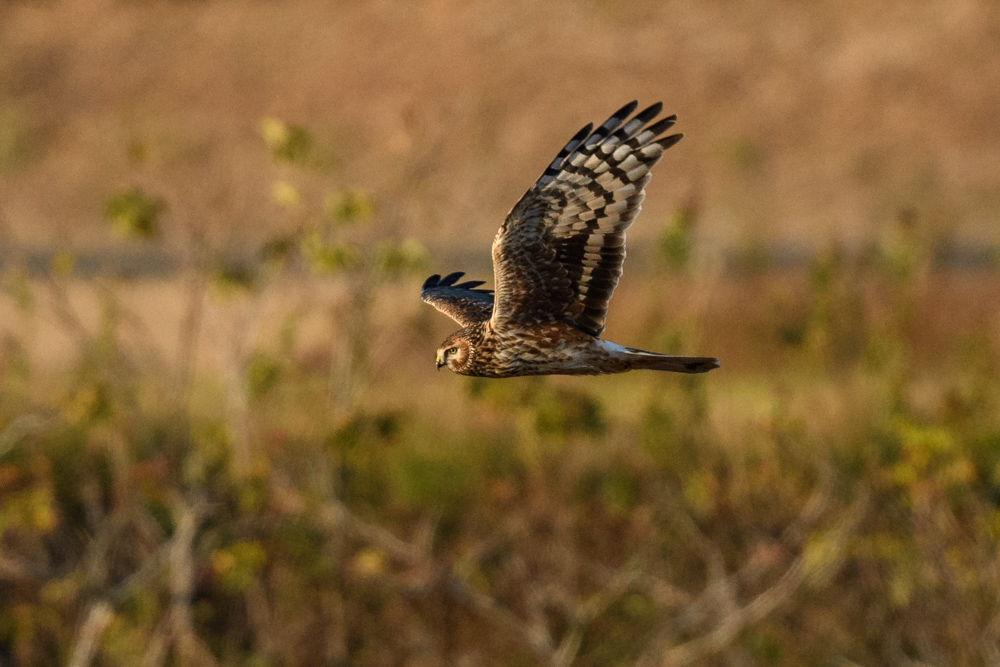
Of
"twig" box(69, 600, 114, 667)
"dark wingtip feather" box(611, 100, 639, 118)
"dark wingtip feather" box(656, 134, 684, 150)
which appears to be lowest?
"twig" box(69, 600, 114, 667)

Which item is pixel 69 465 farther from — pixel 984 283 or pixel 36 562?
pixel 984 283

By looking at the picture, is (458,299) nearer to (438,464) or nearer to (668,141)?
(668,141)

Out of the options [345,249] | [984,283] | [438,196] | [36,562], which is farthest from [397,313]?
[984,283]

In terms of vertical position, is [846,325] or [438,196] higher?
[438,196]

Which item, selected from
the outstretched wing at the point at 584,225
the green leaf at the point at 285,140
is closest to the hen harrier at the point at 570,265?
the outstretched wing at the point at 584,225

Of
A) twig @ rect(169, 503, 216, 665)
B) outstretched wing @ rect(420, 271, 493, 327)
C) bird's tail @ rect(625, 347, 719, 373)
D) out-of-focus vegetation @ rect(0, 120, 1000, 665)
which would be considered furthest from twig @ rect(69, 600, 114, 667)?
bird's tail @ rect(625, 347, 719, 373)

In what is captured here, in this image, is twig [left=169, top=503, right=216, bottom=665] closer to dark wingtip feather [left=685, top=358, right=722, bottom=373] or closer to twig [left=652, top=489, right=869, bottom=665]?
twig [left=652, top=489, right=869, bottom=665]

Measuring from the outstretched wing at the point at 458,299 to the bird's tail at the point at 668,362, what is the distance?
31.7 inches

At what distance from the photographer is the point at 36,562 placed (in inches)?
415

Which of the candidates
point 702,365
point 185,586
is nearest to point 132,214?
point 185,586

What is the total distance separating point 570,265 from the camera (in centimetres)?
589

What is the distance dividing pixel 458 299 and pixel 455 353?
913mm

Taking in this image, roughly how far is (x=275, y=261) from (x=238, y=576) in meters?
2.01

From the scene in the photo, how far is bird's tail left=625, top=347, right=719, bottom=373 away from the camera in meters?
5.58
